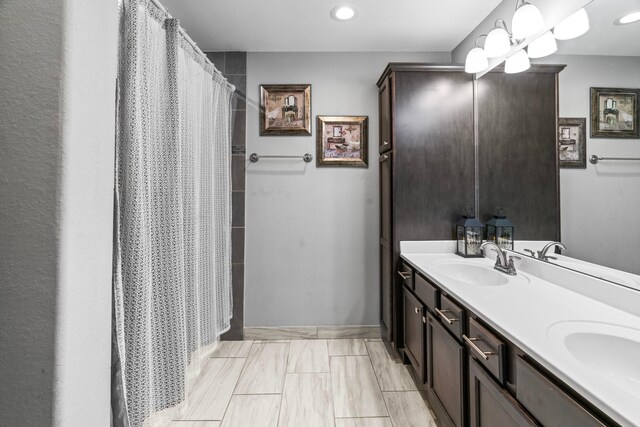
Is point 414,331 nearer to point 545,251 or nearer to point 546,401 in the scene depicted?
point 545,251

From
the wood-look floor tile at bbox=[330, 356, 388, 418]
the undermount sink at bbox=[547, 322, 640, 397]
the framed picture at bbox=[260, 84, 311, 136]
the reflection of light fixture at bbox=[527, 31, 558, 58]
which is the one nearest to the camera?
the undermount sink at bbox=[547, 322, 640, 397]

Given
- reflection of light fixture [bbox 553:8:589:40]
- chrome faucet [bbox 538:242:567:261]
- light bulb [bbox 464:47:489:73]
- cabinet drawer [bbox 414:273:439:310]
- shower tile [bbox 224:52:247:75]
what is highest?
shower tile [bbox 224:52:247:75]

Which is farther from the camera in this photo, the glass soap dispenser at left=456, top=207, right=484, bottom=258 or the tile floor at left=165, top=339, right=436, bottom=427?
the glass soap dispenser at left=456, top=207, right=484, bottom=258

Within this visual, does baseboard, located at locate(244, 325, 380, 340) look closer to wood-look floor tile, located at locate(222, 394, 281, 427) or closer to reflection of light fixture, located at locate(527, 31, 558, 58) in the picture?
wood-look floor tile, located at locate(222, 394, 281, 427)

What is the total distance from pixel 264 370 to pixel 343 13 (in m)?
2.42

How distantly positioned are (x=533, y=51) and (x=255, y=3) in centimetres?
160

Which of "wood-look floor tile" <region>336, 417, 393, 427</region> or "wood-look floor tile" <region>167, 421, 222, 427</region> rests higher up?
"wood-look floor tile" <region>336, 417, 393, 427</region>

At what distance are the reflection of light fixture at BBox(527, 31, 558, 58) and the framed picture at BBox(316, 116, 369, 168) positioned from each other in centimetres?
115

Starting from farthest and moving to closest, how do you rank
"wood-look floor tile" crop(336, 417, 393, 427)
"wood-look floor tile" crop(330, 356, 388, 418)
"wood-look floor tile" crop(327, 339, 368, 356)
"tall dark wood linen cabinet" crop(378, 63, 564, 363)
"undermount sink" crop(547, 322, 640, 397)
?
"wood-look floor tile" crop(327, 339, 368, 356)
"tall dark wood linen cabinet" crop(378, 63, 564, 363)
"wood-look floor tile" crop(330, 356, 388, 418)
"wood-look floor tile" crop(336, 417, 393, 427)
"undermount sink" crop(547, 322, 640, 397)

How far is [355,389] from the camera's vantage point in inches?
73.1

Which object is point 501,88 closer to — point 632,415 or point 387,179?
point 387,179

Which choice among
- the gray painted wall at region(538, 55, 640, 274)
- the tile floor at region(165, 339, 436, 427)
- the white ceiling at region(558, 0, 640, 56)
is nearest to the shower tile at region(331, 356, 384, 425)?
the tile floor at region(165, 339, 436, 427)

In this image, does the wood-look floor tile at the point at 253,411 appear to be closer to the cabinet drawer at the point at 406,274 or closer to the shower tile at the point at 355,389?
the shower tile at the point at 355,389

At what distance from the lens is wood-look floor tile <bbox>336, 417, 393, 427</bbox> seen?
1.57 meters
